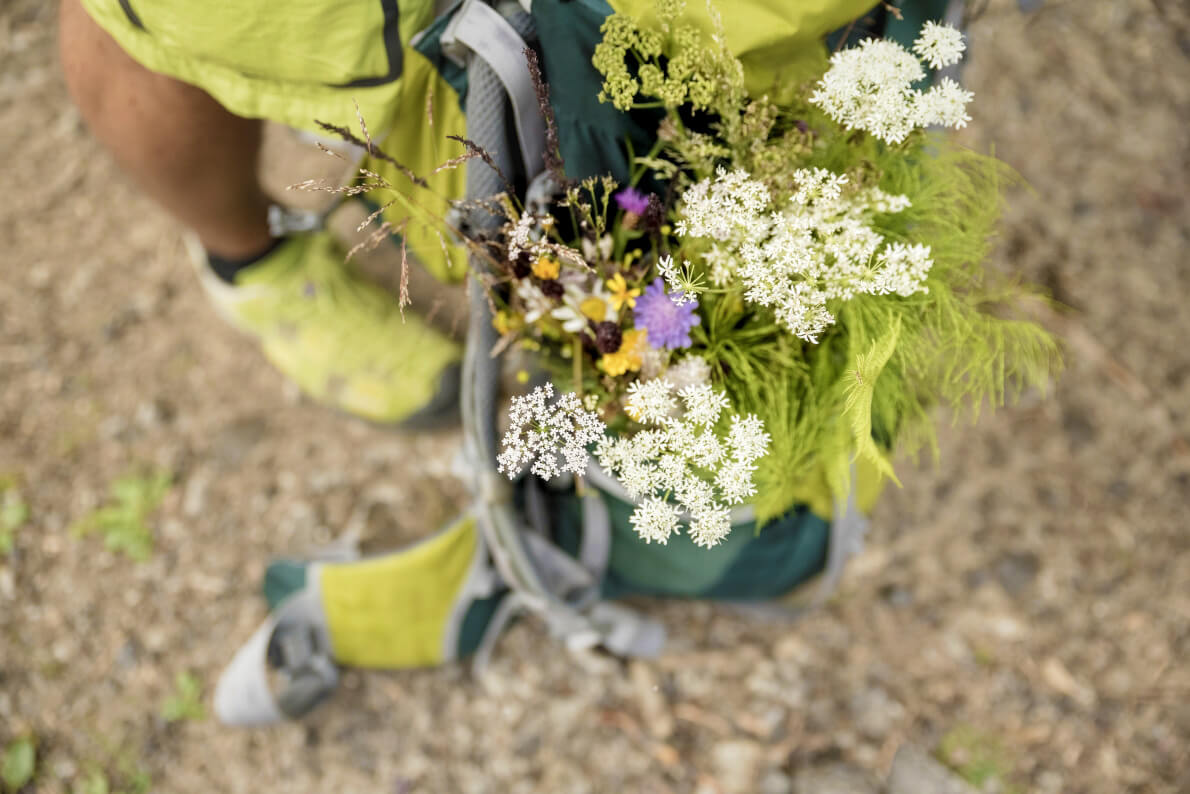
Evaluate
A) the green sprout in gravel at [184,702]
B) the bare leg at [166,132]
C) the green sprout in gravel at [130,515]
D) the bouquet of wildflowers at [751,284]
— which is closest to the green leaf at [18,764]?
the green sprout in gravel at [184,702]

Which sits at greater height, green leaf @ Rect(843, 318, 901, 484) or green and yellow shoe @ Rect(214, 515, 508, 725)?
green leaf @ Rect(843, 318, 901, 484)

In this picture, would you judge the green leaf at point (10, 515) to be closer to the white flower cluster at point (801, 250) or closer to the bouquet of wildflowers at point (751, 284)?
the bouquet of wildflowers at point (751, 284)

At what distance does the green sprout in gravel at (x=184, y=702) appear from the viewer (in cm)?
146

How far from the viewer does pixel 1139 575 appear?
1492 millimetres

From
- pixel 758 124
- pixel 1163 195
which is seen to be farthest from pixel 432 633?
pixel 1163 195

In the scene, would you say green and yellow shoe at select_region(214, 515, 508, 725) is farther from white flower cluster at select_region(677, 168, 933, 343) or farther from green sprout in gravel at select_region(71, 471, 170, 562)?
white flower cluster at select_region(677, 168, 933, 343)

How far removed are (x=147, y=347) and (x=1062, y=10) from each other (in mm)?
2153

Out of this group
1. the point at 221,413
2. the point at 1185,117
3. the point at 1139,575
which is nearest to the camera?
the point at 1139,575

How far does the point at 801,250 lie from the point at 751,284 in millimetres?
49

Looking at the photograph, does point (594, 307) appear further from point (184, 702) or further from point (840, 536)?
point (184, 702)

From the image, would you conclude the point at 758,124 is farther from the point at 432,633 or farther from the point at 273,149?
the point at 273,149

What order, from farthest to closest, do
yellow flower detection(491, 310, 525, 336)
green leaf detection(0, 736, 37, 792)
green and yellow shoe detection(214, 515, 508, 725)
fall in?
1. green leaf detection(0, 736, 37, 792)
2. green and yellow shoe detection(214, 515, 508, 725)
3. yellow flower detection(491, 310, 525, 336)

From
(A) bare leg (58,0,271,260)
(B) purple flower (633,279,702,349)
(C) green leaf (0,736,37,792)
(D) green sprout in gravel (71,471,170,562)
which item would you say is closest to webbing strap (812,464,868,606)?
(B) purple flower (633,279,702,349)

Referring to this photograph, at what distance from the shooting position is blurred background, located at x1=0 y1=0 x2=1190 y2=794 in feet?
4.64
